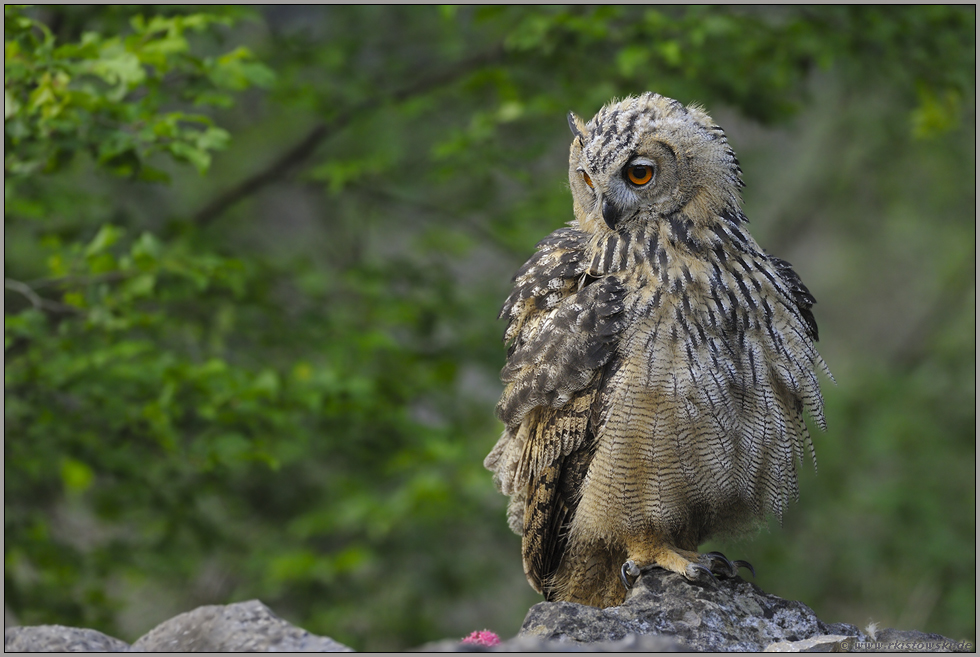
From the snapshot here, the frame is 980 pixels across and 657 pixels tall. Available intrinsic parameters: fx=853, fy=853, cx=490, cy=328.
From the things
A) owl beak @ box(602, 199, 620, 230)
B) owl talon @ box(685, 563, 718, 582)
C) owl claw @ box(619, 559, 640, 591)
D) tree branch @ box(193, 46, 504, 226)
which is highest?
tree branch @ box(193, 46, 504, 226)

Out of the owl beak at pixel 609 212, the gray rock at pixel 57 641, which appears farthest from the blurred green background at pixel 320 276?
the gray rock at pixel 57 641

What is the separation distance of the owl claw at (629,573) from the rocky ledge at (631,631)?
0.04m

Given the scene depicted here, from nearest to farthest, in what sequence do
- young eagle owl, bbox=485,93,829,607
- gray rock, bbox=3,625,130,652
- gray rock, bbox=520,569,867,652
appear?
gray rock, bbox=3,625,130,652 < gray rock, bbox=520,569,867,652 < young eagle owl, bbox=485,93,829,607

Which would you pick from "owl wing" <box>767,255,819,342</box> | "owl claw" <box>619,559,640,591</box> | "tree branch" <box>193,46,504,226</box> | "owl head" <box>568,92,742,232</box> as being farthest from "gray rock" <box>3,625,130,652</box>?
"tree branch" <box>193,46,504,226</box>

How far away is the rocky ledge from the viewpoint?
7.50 ft

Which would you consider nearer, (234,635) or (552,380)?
(234,635)

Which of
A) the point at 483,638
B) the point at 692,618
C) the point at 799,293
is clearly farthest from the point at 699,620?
the point at 799,293

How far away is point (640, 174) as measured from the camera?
9.11 feet

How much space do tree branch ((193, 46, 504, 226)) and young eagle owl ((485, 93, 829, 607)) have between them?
10.4ft

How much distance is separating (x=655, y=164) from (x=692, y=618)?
1455 mm

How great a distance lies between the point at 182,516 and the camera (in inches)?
207

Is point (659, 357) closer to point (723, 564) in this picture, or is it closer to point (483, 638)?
point (723, 564)

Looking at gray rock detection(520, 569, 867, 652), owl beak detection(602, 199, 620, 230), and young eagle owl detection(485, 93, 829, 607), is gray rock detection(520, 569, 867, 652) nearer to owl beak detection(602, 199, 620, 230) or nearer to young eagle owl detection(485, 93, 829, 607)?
young eagle owl detection(485, 93, 829, 607)

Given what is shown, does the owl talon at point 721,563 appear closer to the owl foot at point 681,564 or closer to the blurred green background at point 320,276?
the owl foot at point 681,564
